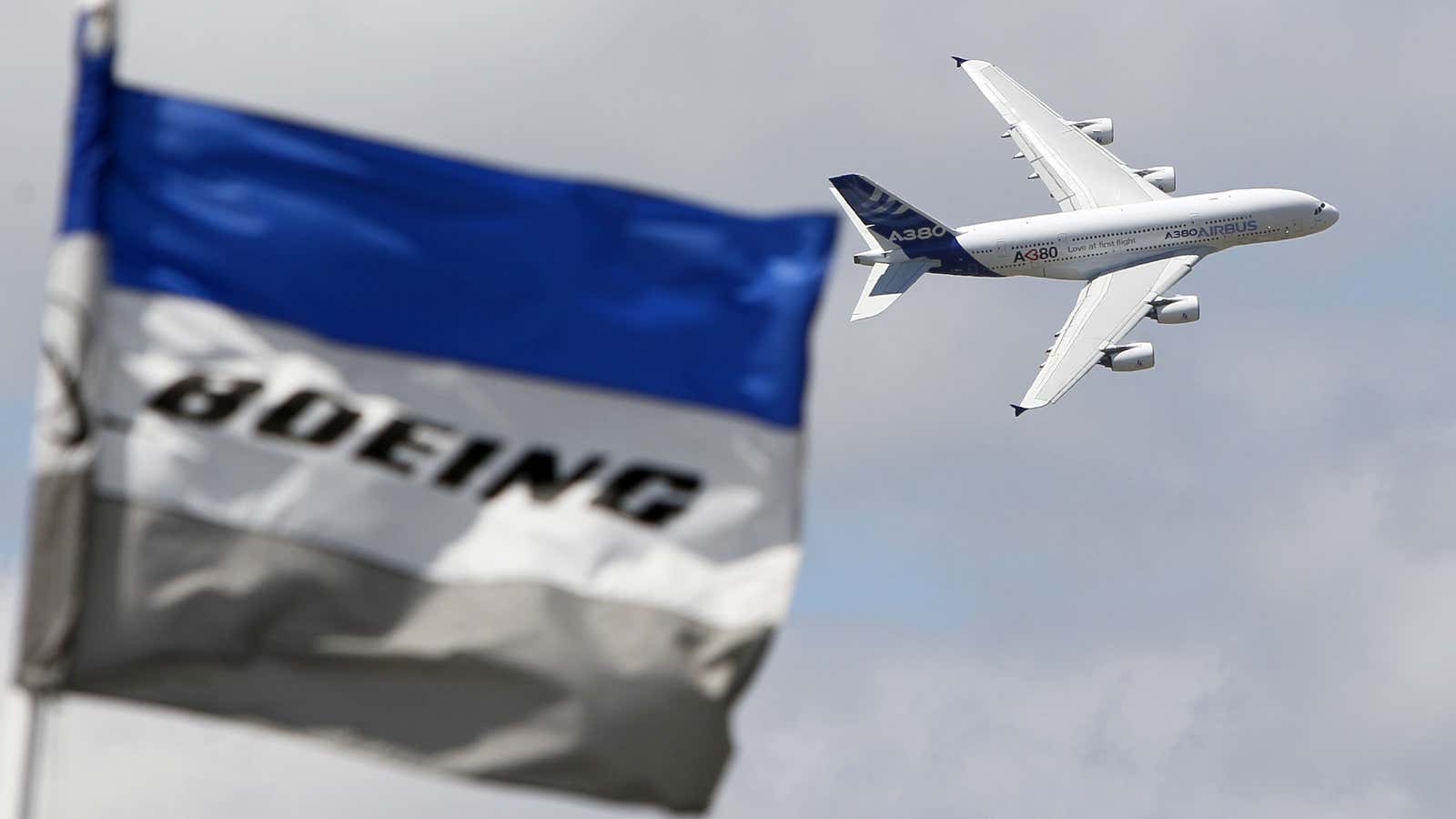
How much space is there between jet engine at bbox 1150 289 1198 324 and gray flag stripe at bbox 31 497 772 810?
83960 mm

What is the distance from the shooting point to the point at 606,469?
602 inches

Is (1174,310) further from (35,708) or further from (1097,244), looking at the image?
(35,708)

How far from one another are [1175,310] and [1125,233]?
346 centimetres

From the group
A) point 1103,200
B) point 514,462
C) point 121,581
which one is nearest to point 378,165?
point 514,462

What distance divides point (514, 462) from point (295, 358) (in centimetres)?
138

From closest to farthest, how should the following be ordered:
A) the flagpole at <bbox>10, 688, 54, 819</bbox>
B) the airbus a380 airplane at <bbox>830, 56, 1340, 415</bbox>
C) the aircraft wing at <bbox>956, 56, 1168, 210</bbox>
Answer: the flagpole at <bbox>10, 688, 54, 819</bbox>, the airbus a380 airplane at <bbox>830, 56, 1340, 415</bbox>, the aircraft wing at <bbox>956, 56, 1168, 210</bbox>

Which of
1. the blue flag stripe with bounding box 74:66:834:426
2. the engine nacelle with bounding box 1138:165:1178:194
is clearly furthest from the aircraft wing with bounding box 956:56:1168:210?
the blue flag stripe with bounding box 74:66:834:426

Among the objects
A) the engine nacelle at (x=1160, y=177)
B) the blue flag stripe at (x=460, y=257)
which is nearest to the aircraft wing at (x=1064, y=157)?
the engine nacelle at (x=1160, y=177)

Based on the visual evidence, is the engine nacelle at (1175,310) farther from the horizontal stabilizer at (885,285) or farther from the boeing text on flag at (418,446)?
the boeing text on flag at (418,446)

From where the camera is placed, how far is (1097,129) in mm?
105812

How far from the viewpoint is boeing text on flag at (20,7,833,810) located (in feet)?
46.6

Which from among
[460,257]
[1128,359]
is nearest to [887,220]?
[1128,359]

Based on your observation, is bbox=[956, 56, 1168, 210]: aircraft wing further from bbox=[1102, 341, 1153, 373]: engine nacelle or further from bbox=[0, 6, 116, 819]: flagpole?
bbox=[0, 6, 116, 819]: flagpole

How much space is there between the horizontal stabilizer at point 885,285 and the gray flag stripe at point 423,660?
259 feet
